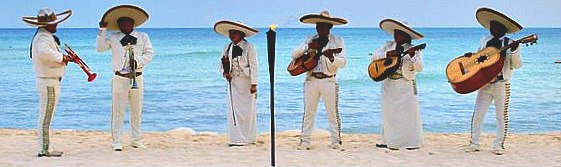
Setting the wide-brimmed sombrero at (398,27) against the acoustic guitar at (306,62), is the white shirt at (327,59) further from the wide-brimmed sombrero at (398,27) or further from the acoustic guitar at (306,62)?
the wide-brimmed sombrero at (398,27)

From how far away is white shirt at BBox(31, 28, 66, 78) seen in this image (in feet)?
30.3

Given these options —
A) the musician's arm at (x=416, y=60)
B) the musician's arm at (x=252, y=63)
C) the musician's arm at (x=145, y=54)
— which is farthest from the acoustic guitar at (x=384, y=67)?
the musician's arm at (x=145, y=54)

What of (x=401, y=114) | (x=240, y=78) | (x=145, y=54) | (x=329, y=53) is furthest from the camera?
(x=240, y=78)

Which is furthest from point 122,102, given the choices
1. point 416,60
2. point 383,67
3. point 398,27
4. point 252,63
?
point 416,60

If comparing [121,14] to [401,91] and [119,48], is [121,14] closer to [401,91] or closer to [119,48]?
[119,48]

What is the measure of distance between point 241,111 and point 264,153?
0.71 m

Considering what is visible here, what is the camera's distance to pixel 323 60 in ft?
32.4

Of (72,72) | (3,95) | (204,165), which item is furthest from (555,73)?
(204,165)

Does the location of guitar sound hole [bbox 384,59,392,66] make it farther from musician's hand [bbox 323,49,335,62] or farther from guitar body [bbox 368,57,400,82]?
musician's hand [bbox 323,49,335,62]

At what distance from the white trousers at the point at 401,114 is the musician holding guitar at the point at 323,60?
0.51 m

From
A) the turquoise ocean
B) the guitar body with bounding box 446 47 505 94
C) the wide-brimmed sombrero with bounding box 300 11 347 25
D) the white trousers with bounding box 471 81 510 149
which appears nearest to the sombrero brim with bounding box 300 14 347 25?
the wide-brimmed sombrero with bounding box 300 11 347 25

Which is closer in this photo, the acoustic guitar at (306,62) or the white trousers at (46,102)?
the white trousers at (46,102)

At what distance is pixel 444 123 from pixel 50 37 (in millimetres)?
8772

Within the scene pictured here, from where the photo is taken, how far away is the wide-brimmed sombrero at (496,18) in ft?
31.0
